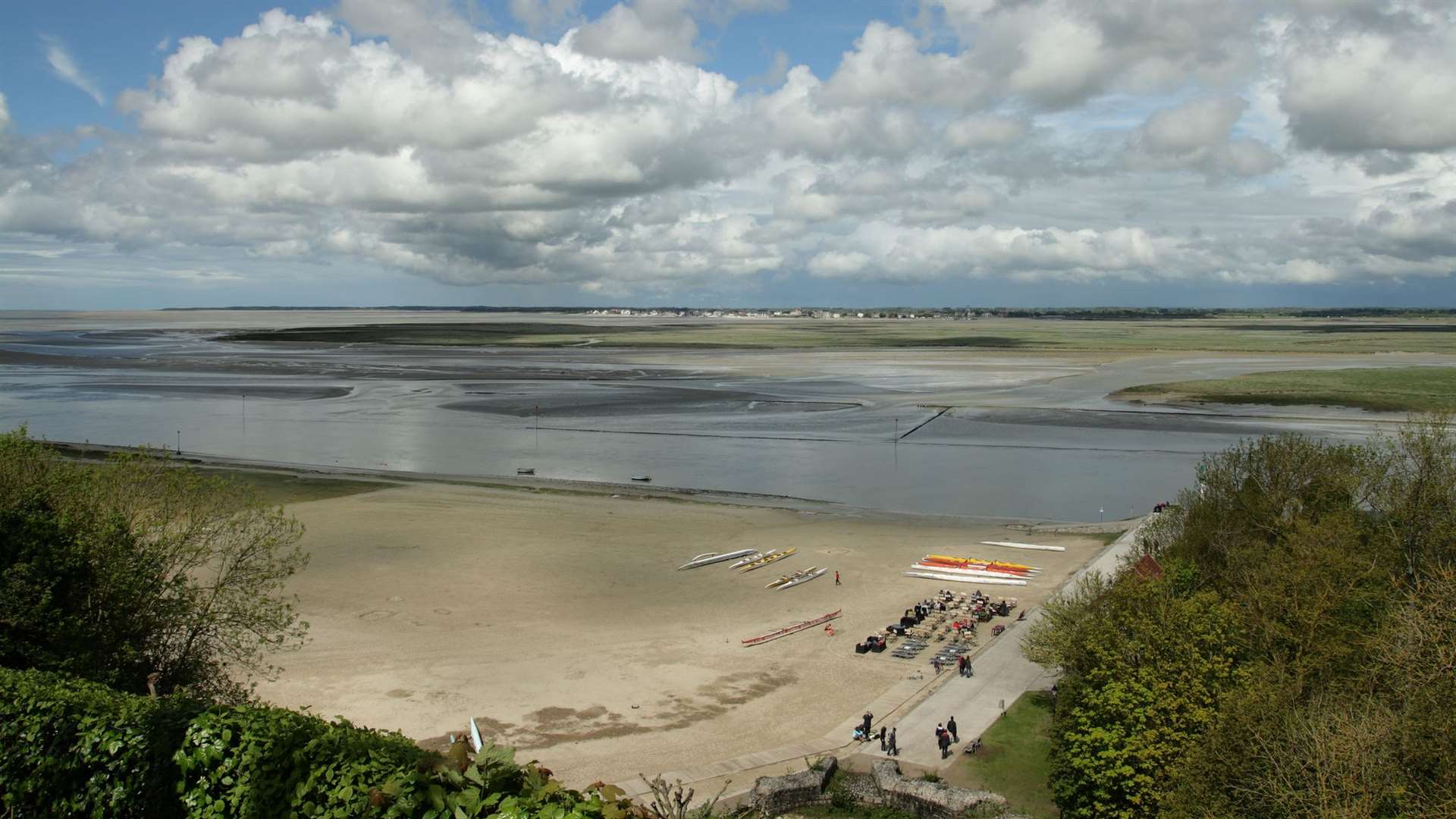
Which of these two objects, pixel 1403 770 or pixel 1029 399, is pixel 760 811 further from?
pixel 1029 399

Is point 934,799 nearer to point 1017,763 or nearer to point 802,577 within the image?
point 1017,763

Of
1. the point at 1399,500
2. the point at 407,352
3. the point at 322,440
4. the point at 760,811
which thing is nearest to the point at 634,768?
the point at 760,811

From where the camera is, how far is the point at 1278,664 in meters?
22.2

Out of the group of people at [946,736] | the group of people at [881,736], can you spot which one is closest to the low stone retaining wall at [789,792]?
the group of people at [881,736]

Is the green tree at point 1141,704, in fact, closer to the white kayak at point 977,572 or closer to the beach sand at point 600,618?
the beach sand at point 600,618

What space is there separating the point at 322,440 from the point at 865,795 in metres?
63.9

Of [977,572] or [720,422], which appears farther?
[720,422]

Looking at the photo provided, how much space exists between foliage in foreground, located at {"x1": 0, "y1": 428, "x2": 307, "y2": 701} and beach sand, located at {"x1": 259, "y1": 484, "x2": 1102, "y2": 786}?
4.15 metres

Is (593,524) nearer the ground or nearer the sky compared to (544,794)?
nearer the ground

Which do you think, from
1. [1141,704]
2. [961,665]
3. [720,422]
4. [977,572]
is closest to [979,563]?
[977,572]

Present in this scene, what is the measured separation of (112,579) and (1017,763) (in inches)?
788

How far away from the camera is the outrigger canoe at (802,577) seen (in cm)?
3977

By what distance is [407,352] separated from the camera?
557 ft

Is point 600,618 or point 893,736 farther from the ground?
point 893,736
